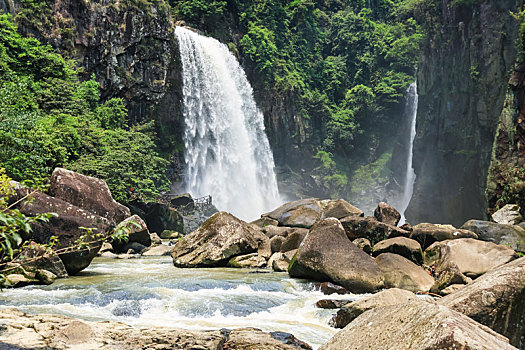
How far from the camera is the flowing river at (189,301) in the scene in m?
6.81

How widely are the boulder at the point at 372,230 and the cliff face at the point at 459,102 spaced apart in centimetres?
1476

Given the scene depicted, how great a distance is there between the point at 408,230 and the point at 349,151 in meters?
33.3

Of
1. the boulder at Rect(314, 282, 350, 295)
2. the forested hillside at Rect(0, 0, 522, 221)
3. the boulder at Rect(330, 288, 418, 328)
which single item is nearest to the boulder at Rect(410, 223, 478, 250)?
the boulder at Rect(314, 282, 350, 295)

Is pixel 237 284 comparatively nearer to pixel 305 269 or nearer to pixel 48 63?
pixel 305 269

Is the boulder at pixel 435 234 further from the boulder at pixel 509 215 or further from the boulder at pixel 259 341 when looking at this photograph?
the boulder at pixel 259 341

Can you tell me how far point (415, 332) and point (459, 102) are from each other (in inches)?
1190

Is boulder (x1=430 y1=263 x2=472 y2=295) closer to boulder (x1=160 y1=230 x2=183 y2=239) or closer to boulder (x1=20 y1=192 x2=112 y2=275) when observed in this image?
boulder (x1=20 y1=192 x2=112 y2=275)

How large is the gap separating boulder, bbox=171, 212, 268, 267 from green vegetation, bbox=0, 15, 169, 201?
6465mm

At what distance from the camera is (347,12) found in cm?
5194

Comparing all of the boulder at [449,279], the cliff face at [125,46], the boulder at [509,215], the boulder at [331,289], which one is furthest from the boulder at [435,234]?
the cliff face at [125,46]

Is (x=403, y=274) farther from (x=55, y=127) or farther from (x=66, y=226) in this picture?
(x=55, y=127)

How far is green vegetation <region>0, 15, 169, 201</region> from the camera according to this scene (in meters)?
15.0

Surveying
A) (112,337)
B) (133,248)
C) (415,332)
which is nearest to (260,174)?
(133,248)

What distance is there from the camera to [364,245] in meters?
12.2
